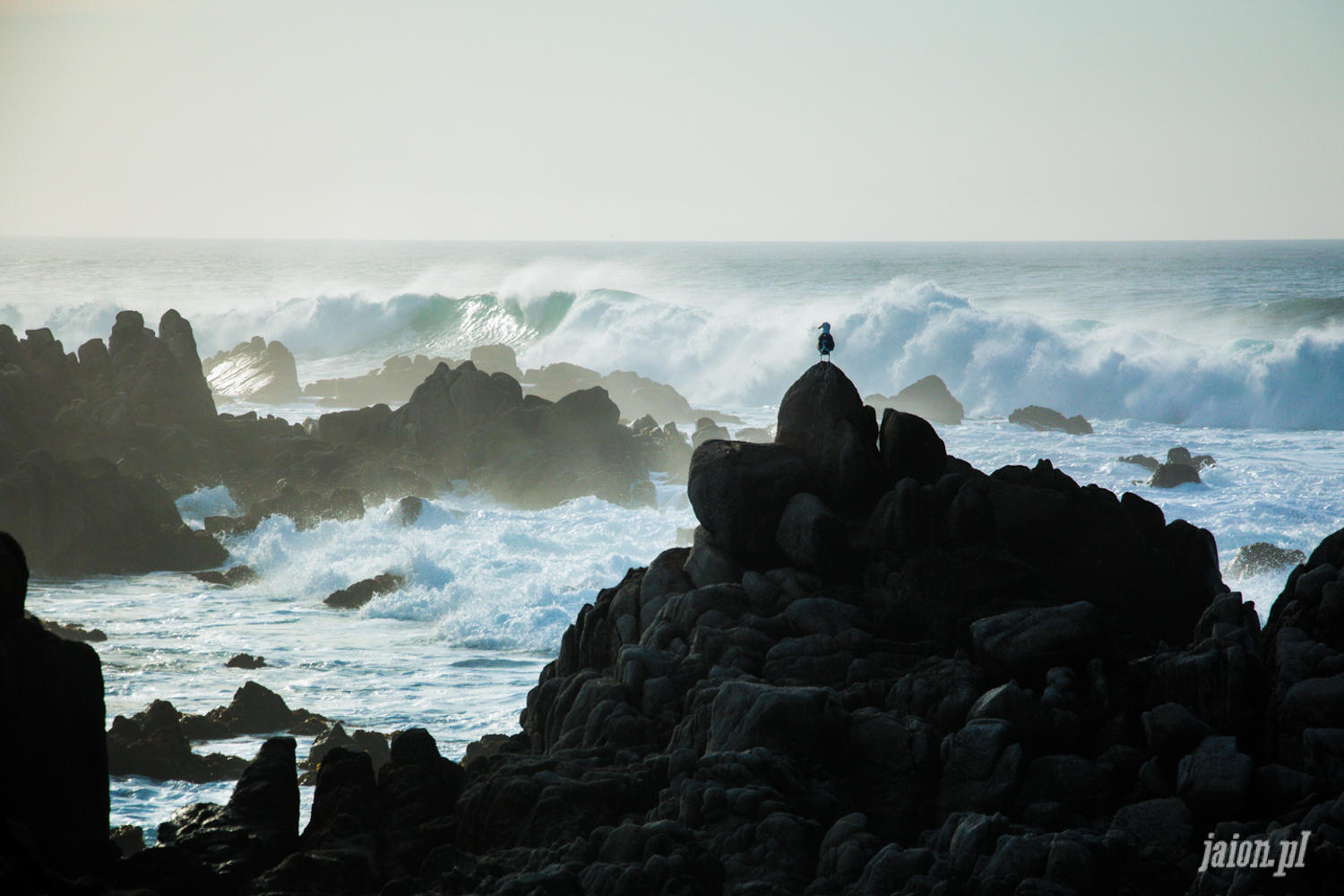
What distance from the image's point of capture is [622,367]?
64875 mm

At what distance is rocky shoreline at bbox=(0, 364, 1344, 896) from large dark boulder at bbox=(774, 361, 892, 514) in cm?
7

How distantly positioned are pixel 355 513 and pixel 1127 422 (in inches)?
1258

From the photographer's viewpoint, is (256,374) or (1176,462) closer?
(1176,462)

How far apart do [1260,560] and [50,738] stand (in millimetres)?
22594

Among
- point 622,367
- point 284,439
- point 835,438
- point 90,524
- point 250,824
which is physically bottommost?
point 90,524

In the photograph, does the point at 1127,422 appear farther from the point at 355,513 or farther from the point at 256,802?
the point at 256,802

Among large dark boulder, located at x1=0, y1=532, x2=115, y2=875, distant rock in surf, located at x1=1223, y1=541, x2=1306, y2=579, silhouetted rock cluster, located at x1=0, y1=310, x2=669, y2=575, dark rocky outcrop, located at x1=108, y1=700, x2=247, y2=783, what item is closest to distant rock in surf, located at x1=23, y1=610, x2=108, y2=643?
dark rocky outcrop, located at x1=108, y1=700, x2=247, y2=783

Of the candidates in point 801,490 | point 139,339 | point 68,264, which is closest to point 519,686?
point 801,490

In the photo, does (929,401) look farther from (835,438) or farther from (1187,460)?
(835,438)

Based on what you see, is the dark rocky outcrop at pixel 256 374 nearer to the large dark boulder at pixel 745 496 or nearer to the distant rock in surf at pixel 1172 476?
the distant rock in surf at pixel 1172 476

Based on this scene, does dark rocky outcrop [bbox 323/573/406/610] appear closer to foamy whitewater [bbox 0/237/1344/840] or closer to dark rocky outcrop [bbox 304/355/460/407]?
foamy whitewater [bbox 0/237/1344/840]

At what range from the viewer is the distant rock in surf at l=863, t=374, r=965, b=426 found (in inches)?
1858

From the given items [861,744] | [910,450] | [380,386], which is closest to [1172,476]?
[910,450]

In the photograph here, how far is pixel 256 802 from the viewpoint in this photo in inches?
442
